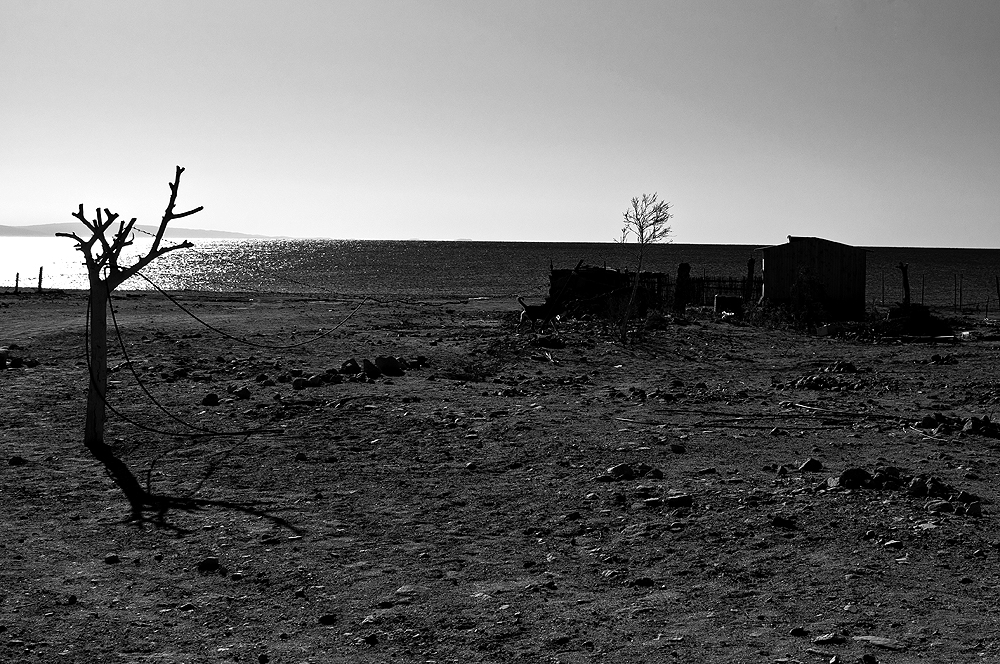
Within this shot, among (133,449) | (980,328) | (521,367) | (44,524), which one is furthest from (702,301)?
(44,524)

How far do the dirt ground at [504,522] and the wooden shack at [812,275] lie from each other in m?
11.8

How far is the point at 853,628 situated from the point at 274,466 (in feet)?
16.6

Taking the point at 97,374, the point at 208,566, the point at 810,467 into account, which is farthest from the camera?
the point at 97,374

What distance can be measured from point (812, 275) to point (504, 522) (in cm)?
2047

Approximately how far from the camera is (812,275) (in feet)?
82.0

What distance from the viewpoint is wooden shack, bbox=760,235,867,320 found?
81.0ft

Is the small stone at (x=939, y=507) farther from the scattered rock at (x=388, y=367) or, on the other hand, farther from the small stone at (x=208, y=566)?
the scattered rock at (x=388, y=367)

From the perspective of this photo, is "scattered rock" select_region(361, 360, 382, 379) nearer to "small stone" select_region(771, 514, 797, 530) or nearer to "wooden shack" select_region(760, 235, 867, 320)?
"small stone" select_region(771, 514, 797, 530)

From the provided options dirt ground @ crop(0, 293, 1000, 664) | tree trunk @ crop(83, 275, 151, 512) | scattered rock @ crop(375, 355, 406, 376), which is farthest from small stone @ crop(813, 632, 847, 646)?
scattered rock @ crop(375, 355, 406, 376)

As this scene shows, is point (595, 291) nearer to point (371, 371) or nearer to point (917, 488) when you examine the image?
point (371, 371)

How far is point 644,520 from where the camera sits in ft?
20.8

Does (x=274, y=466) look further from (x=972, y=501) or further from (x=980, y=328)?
(x=980, y=328)

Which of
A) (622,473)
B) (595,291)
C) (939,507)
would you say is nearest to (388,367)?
(622,473)

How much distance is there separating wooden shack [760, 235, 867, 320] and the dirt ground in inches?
464
